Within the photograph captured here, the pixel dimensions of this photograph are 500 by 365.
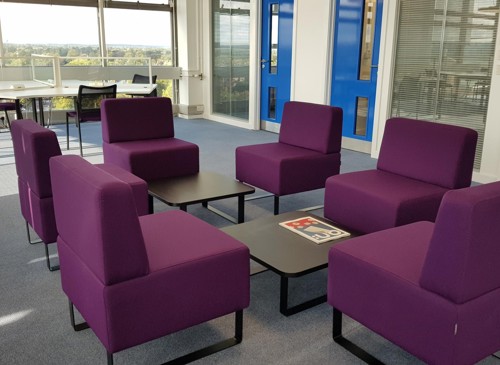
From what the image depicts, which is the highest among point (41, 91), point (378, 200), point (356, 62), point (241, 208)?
point (356, 62)

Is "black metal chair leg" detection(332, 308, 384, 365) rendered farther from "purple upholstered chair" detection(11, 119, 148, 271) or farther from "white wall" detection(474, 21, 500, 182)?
"white wall" detection(474, 21, 500, 182)

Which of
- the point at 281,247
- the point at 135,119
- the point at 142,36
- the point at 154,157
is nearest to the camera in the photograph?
the point at 281,247

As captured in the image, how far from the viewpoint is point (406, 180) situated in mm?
3188

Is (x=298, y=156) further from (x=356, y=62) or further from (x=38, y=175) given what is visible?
(x=356, y=62)

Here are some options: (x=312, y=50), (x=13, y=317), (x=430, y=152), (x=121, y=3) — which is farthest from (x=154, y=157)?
(x=121, y=3)

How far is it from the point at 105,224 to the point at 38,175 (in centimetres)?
123

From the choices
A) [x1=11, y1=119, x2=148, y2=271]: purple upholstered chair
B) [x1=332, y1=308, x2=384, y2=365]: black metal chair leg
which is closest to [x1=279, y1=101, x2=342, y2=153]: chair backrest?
[x1=11, y1=119, x2=148, y2=271]: purple upholstered chair

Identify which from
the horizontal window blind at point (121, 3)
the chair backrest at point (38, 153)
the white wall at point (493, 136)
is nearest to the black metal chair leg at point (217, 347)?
the chair backrest at point (38, 153)

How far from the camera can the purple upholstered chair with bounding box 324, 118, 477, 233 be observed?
287 cm

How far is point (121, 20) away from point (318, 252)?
6808 millimetres

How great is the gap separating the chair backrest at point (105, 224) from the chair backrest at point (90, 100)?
378 cm

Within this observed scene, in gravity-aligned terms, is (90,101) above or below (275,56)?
below

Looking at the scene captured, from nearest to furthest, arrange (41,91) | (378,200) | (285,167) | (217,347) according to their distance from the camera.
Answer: (217,347)
(378,200)
(285,167)
(41,91)

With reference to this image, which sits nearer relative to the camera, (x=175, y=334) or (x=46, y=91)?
(x=175, y=334)
